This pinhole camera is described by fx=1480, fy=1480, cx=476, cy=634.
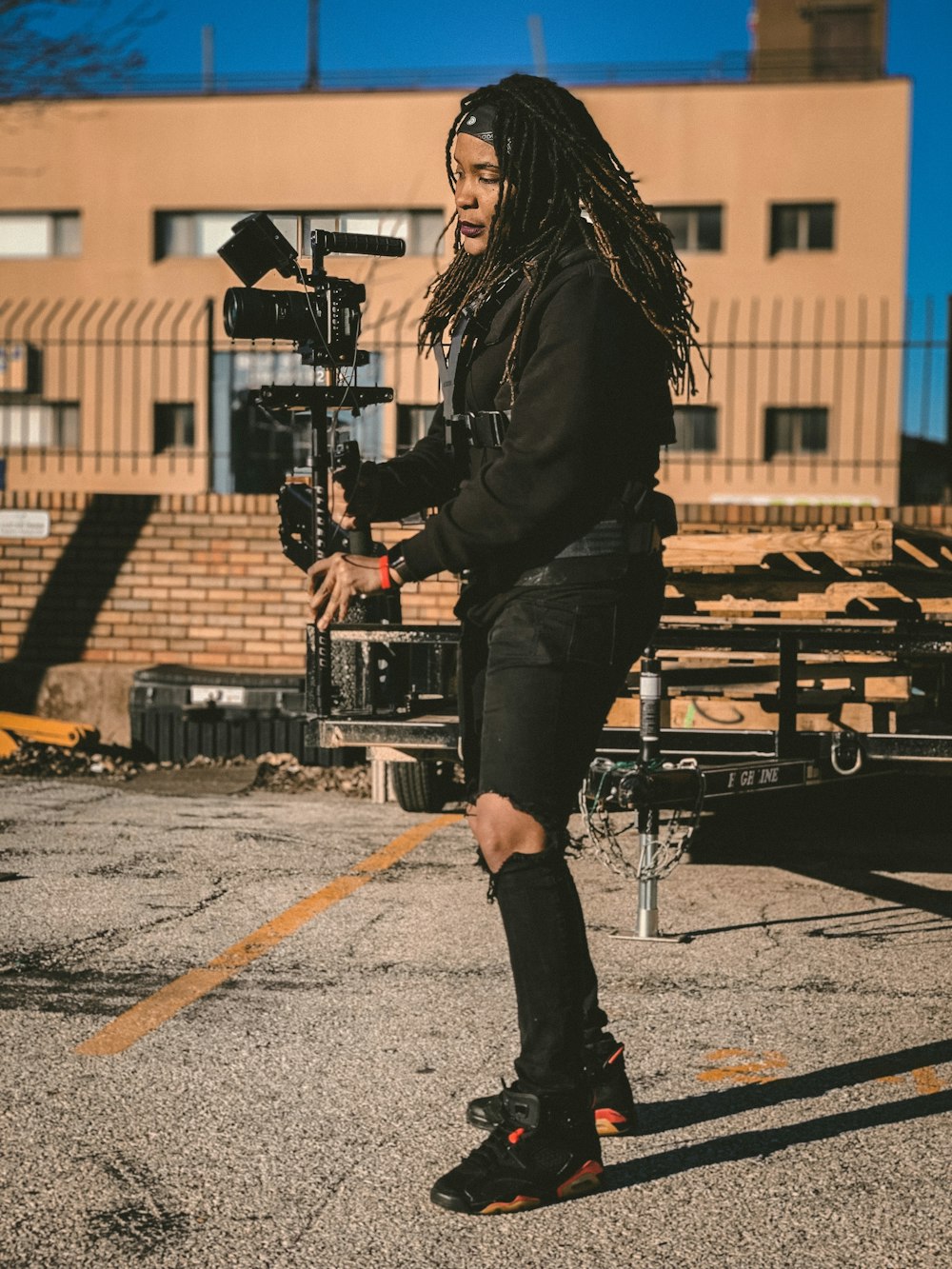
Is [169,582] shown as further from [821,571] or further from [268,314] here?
[268,314]

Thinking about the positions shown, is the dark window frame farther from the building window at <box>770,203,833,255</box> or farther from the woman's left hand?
the woman's left hand

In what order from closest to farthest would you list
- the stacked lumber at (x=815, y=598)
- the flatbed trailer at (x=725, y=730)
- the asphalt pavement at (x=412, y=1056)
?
the asphalt pavement at (x=412, y=1056), the flatbed trailer at (x=725, y=730), the stacked lumber at (x=815, y=598)

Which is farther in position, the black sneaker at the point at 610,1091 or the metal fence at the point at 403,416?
the metal fence at the point at 403,416

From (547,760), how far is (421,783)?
13.9 feet

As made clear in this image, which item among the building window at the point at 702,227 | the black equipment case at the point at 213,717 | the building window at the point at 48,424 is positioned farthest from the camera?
the building window at the point at 48,424

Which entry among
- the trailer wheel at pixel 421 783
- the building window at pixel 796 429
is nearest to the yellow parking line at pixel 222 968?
the trailer wheel at pixel 421 783

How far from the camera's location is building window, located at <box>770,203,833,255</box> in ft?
84.9

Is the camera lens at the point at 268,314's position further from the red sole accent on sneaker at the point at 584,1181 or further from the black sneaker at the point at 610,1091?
the red sole accent on sneaker at the point at 584,1181

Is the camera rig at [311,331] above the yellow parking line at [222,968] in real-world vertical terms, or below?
above

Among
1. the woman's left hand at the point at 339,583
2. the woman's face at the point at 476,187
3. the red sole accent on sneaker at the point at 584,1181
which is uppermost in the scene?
the woman's face at the point at 476,187

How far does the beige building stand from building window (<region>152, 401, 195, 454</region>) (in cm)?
5

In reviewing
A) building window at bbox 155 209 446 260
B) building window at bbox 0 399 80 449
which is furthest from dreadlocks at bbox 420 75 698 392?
building window at bbox 0 399 80 449

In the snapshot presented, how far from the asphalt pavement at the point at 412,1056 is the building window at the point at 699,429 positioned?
19345mm

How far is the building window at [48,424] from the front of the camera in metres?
26.5
